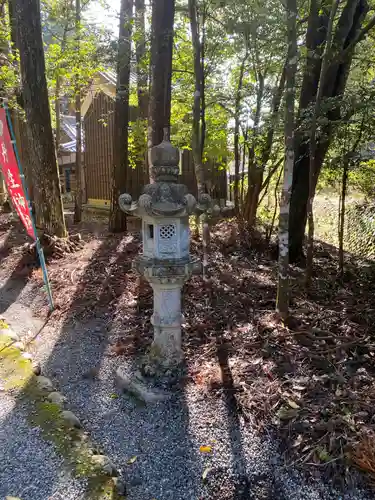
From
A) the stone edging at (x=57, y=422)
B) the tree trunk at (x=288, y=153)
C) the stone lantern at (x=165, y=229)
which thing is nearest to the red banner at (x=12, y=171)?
the stone edging at (x=57, y=422)

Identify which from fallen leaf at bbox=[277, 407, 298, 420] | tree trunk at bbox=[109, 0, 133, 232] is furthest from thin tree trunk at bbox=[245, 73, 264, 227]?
fallen leaf at bbox=[277, 407, 298, 420]

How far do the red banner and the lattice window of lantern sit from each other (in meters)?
2.60

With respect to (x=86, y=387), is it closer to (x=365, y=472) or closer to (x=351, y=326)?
(x=365, y=472)

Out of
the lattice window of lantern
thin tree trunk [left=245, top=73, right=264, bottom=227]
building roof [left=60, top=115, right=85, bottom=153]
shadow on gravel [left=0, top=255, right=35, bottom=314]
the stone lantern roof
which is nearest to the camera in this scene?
the stone lantern roof

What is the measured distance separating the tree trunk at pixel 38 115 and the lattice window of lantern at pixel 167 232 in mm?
4670

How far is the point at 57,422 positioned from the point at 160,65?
525cm

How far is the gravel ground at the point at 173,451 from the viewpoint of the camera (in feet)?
7.80

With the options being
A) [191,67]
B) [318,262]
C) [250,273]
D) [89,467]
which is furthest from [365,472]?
[191,67]

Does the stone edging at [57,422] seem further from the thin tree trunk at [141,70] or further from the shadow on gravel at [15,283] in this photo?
the thin tree trunk at [141,70]

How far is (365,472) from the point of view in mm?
2346

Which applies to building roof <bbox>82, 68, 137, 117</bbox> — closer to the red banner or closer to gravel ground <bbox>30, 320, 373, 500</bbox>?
the red banner

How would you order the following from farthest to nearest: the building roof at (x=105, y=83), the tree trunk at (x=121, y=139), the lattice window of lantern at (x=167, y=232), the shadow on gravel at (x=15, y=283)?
1. the building roof at (x=105, y=83)
2. the tree trunk at (x=121, y=139)
3. the shadow on gravel at (x=15, y=283)
4. the lattice window of lantern at (x=167, y=232)

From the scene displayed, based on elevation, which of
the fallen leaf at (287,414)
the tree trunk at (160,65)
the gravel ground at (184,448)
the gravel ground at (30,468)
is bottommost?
the gravel ground at (184,448)

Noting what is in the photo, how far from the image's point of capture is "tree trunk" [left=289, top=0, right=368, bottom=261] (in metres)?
5.15
